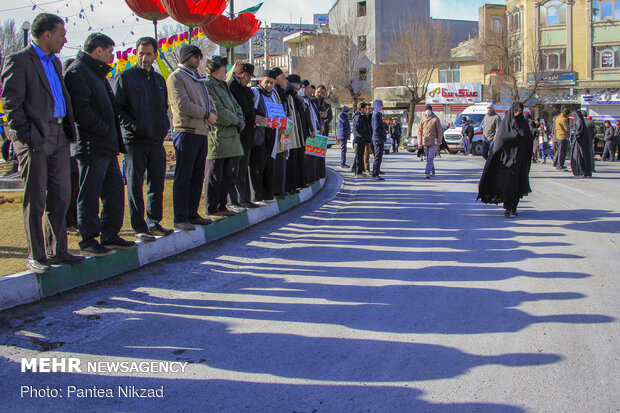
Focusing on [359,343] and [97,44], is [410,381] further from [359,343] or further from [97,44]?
[97,44]

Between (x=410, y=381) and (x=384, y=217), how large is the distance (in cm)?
666


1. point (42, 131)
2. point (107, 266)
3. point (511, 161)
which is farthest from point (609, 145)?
point (42, 131)

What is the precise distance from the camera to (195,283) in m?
5.83

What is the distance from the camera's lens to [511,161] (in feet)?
33.6

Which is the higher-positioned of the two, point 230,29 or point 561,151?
point 230,29

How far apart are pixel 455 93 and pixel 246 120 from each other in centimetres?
4959

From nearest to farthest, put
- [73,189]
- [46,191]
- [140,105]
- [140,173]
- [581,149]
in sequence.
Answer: [46,191] < [140,105] < [140,173] < [73,189] < [581,149]

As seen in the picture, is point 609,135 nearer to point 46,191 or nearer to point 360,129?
point 360,129

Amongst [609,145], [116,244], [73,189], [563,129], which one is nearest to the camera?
[116,244]

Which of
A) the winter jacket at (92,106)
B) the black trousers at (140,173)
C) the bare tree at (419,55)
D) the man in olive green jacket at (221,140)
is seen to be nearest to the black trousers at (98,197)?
the winter jacket at (92,106)

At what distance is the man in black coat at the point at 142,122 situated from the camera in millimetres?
6488

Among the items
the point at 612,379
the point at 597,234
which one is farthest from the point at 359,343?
the point at 597,234

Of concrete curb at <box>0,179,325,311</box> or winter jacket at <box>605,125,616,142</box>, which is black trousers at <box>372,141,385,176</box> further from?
winter jacket at <box>605,125,616,142</box>

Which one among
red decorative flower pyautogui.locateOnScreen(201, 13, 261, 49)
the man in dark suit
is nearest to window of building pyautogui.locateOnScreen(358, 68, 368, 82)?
red decorative flower pyautogui.locateOnScreen(201, 13, 261, 49)
